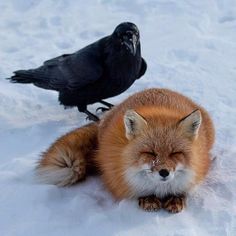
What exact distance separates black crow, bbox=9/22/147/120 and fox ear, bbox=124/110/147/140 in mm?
2117

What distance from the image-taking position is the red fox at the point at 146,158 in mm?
3570

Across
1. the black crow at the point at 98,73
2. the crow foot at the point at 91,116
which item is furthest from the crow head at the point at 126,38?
the crow foot at the point at 91,116

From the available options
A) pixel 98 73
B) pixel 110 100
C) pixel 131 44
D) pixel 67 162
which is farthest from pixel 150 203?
pixel 110 100

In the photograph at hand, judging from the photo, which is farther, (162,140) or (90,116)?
(90,116)

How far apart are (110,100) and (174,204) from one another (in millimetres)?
3049

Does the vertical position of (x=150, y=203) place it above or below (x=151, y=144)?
below

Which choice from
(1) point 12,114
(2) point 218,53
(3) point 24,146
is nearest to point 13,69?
(1) point 12,114

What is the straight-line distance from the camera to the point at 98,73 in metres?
5.91

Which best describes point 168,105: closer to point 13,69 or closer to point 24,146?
point 24,146

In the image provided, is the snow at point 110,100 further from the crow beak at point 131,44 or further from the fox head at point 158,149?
the crow beak at point 131,44

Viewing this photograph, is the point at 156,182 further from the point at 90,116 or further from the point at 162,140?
the point at 90,116

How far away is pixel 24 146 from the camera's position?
5.12 meters

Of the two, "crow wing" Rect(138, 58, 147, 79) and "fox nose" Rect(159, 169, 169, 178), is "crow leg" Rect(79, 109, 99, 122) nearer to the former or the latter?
"crow wing" Rect(138, 58, 147, 79)

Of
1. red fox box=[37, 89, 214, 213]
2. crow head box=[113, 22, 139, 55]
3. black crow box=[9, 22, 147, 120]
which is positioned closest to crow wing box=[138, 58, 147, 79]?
black crow box=[9, 22, 147, 120]
